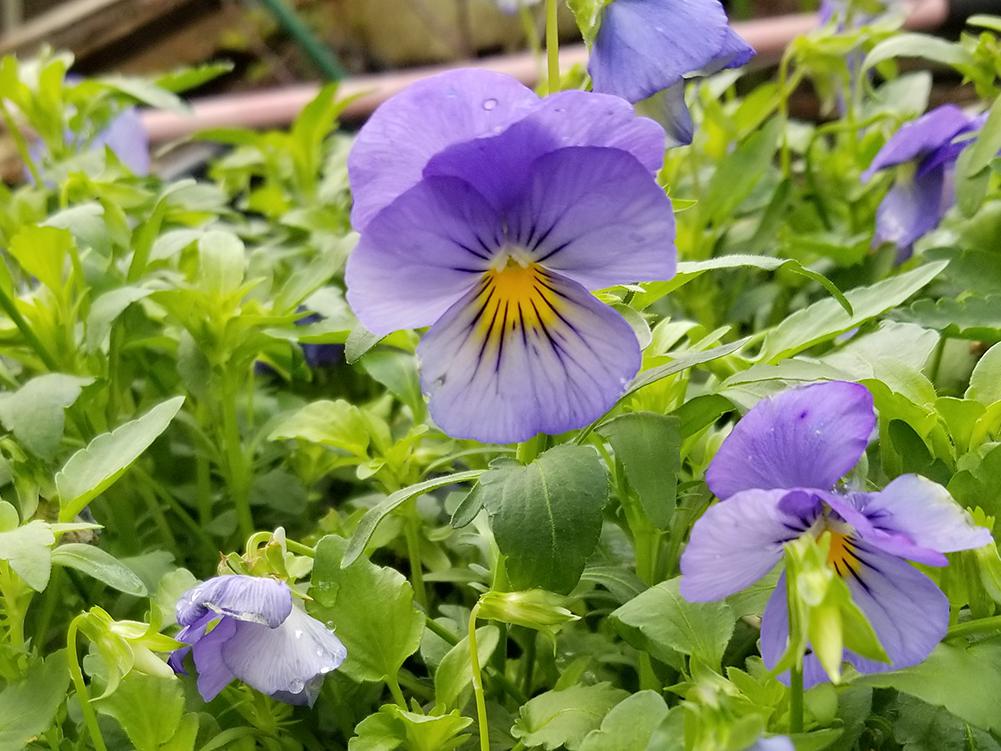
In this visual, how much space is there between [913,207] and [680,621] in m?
0.54

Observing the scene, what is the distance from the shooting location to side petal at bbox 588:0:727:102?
59 centimetres

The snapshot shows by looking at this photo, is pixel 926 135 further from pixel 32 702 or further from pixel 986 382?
pixel 32 702

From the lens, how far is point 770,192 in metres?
1.16

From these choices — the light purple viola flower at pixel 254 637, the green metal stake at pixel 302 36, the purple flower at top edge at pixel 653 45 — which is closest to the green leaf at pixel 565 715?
the light purple viola flower at pixel 254 637

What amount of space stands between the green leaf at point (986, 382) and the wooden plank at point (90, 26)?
236 cm

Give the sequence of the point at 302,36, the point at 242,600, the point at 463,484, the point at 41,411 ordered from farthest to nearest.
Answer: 1. the point at 302,36
2. the point at 463,484
3. the point at 41,411
4. the point at 242,600

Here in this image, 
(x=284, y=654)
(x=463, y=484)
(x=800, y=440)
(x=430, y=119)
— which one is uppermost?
(x=430, y=119)

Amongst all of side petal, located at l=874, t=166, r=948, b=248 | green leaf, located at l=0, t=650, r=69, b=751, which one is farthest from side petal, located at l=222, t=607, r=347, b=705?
side petal, located at l=874, t=166, r=948, b=248

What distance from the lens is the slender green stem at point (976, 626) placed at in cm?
54

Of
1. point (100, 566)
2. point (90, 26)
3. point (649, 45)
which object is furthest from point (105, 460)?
point (90, 26)

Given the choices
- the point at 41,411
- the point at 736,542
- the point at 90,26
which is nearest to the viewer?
the point at 736,542

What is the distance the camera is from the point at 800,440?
1.55 feet

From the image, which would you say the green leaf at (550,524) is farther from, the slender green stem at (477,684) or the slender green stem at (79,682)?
the slender green stem at (79,682)

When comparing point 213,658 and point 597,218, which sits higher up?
point 597,218
